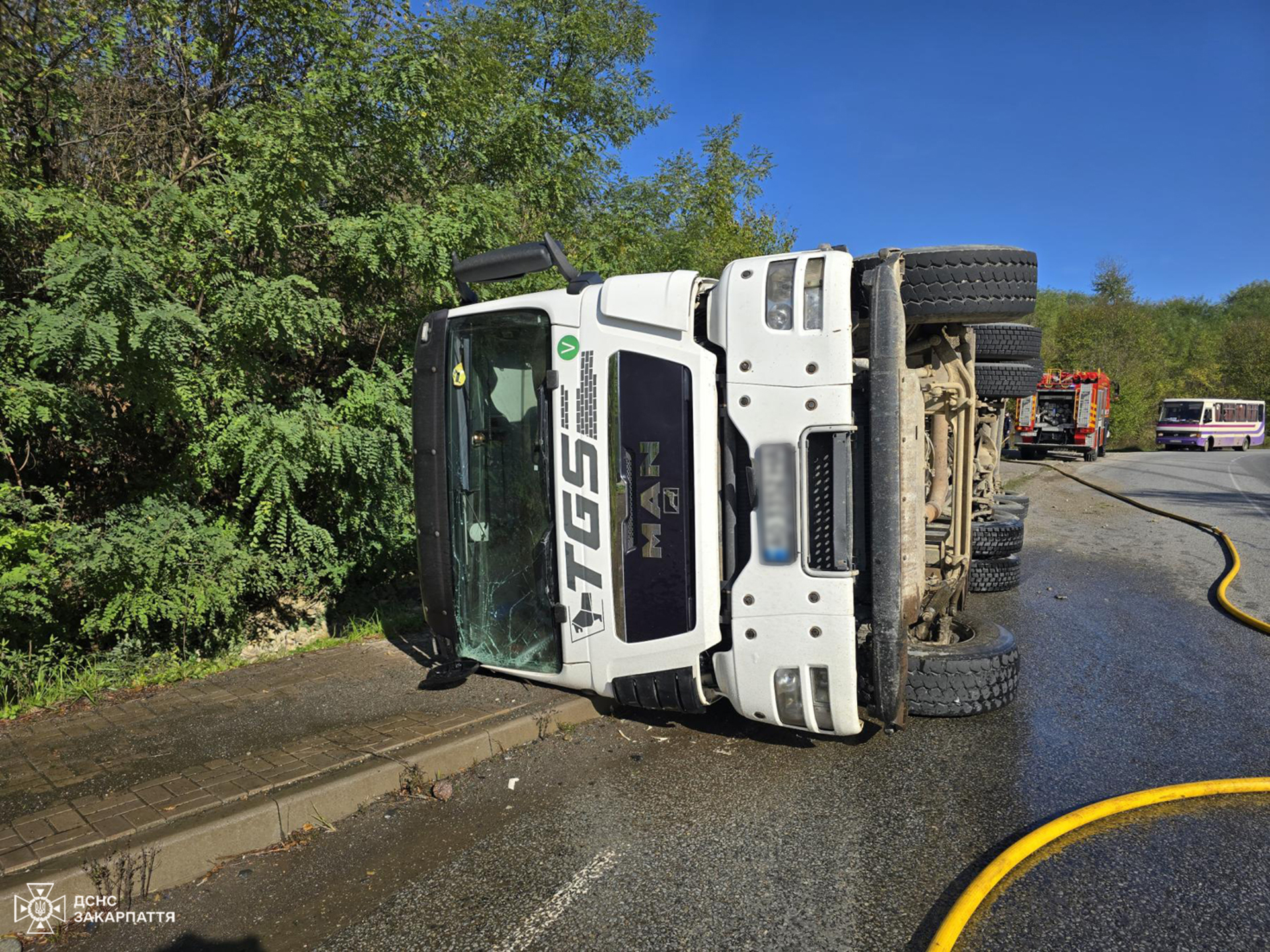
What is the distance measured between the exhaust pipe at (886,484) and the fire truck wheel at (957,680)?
2.50 feet

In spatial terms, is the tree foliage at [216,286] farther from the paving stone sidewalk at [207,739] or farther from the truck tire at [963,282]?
the truck tire at [963,282]

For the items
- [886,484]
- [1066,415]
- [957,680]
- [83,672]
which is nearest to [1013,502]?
[957,680]

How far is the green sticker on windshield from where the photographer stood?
3869 mm

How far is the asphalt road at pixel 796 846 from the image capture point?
2553 millimetres

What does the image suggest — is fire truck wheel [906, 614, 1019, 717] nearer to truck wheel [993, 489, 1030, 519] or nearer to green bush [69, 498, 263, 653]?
green bush [69, 498, 263, 653]

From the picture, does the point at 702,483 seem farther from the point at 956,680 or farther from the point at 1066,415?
the point at 1066,415

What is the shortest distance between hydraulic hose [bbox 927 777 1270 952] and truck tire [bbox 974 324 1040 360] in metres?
4.46

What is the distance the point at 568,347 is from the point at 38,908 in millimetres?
2927

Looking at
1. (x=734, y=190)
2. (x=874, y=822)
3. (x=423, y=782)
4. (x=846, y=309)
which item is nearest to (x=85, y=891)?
(x=423, y=782)

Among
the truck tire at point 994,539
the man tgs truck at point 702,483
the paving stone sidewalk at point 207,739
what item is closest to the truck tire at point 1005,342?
the truck tire at point 994,539

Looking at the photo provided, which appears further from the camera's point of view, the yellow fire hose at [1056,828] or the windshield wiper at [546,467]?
the windshield wiper at [546,467]

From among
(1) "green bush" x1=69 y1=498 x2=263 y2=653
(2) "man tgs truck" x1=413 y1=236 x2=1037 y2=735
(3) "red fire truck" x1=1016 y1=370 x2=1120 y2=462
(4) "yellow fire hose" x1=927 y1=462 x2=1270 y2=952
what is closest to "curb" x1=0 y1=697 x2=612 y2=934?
(2) "man tgs truck" x1=413 y1=236 x2=1037 y2=735

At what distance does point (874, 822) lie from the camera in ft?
10.6

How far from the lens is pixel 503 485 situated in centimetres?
414
